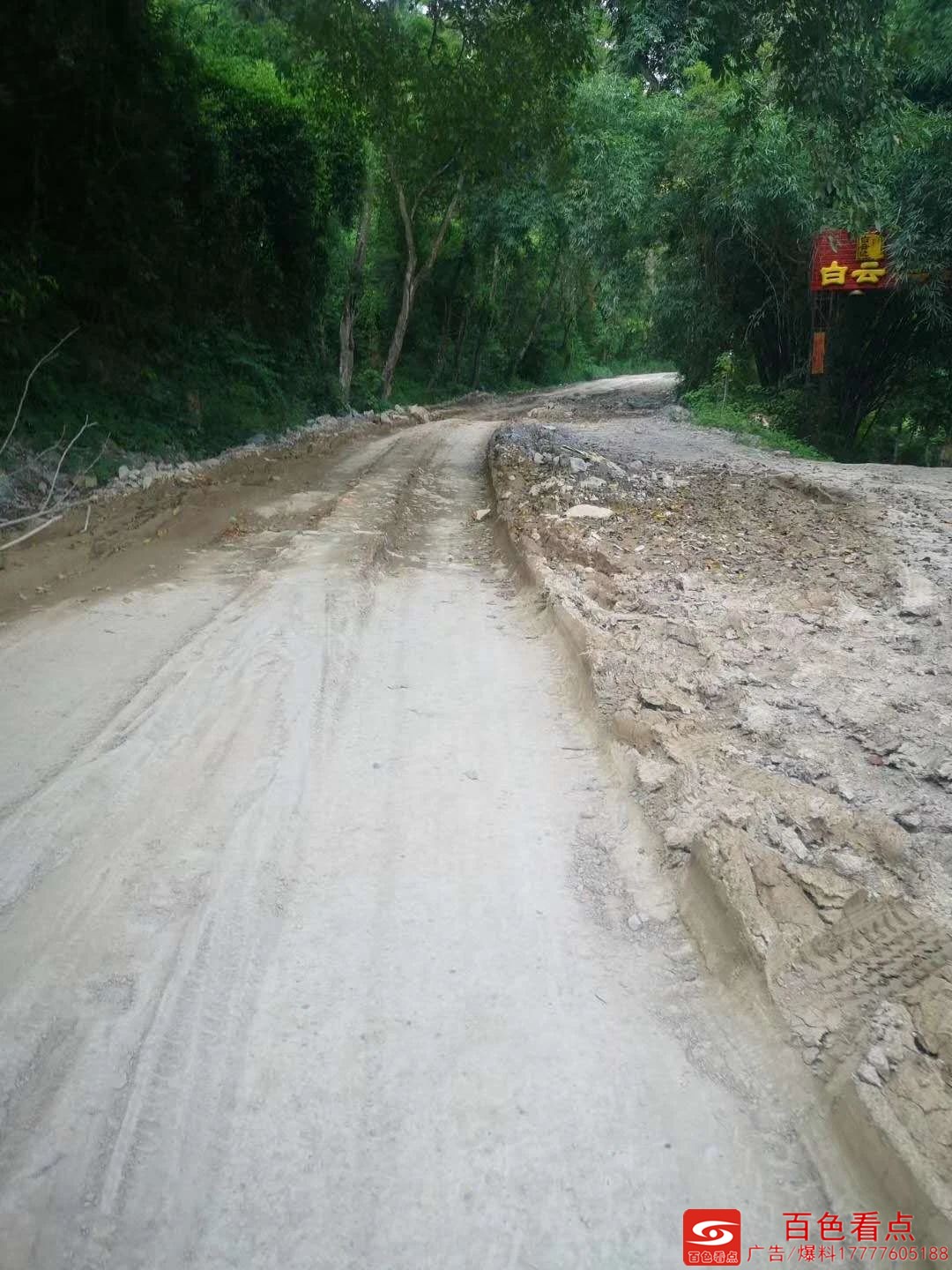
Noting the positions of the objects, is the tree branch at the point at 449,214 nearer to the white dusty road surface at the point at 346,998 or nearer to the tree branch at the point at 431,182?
the tree branch at the point at 431,182

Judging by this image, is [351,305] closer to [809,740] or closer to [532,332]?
[532,332]

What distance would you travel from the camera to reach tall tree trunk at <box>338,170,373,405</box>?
16578 mm

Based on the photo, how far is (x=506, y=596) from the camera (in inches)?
220

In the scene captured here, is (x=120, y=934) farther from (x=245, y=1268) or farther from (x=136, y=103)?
(x=136, y=103)

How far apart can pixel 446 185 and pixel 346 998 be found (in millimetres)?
18683

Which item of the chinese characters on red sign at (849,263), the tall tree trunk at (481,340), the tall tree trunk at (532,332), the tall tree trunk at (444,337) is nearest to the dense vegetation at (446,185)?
the chinese characters on red sign at (849,263)

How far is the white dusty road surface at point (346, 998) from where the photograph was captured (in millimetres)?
1718

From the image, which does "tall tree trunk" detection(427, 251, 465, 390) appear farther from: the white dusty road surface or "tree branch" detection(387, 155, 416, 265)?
the white dusty road surface

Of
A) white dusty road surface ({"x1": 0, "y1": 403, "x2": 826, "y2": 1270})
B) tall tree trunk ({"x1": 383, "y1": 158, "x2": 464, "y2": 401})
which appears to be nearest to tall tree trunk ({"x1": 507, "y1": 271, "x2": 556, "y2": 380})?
tall tree trunk ({"x1": 383, "y1": 158, "x2": 464, "y2": 401})

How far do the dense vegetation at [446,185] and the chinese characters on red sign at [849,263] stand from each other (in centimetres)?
32

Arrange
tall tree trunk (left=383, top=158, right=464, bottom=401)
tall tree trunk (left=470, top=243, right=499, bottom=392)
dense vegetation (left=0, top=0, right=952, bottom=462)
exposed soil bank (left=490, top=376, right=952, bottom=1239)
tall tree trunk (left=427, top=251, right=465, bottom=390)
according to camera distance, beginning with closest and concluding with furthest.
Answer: exposed soil bank (left=490, top=376, right=952, bottom=1239) < dense vegetation (left=0, top=0, right=952, bottom=462) < tall tree trunk (left=383, top=158, right=464, bottom=401) < tall tree trunk (left=427, top=251, right=465, bottom=390) < tall tree trunk (left=470, top=243, right=499, bottom=392)

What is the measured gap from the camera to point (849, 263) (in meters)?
12.0

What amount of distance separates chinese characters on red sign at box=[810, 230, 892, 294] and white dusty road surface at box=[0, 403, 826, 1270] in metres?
11.2

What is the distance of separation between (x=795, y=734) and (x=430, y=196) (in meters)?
18.1
